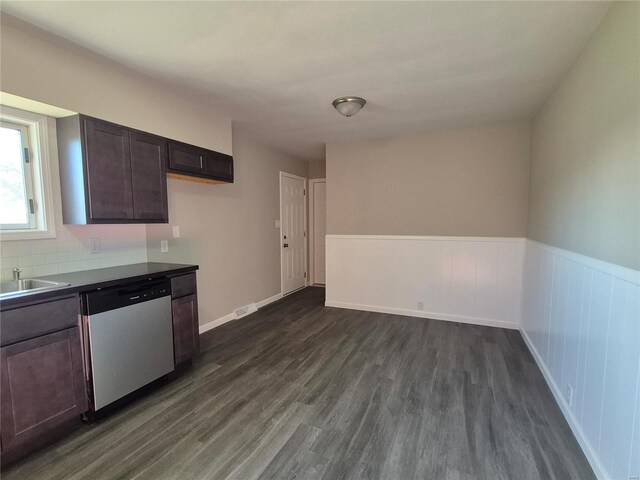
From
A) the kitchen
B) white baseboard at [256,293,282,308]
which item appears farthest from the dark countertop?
white baseboard at [256,293,282,308]

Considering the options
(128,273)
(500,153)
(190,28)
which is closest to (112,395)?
(128,273)

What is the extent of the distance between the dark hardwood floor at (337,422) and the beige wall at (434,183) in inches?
60.9

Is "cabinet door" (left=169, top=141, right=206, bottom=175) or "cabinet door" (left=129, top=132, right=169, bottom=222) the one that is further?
"cabinet door" (left=169, top=141, right=206, bottom=175)

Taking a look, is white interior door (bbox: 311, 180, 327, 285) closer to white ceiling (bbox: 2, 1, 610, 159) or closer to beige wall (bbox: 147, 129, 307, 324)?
beige wall (bbox: 147, 129, 307, 324)

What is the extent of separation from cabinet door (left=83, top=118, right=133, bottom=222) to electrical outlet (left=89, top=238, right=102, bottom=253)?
1.25 feet

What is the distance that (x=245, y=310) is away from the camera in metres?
4.17

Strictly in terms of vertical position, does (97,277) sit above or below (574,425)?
above

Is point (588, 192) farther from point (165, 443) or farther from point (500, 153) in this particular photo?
point (165, 443)

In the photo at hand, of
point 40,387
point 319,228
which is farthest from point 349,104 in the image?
point 319,228

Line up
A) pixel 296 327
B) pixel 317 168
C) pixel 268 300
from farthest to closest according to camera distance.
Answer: pixel 317 168 → pixel 268 300 → pixel 296 327

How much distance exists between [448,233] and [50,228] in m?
4.07

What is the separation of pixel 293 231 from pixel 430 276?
2.54 metres

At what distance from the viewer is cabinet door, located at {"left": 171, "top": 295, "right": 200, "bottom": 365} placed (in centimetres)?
254

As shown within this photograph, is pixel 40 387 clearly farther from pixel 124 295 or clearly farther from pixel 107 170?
pixel 107 170
